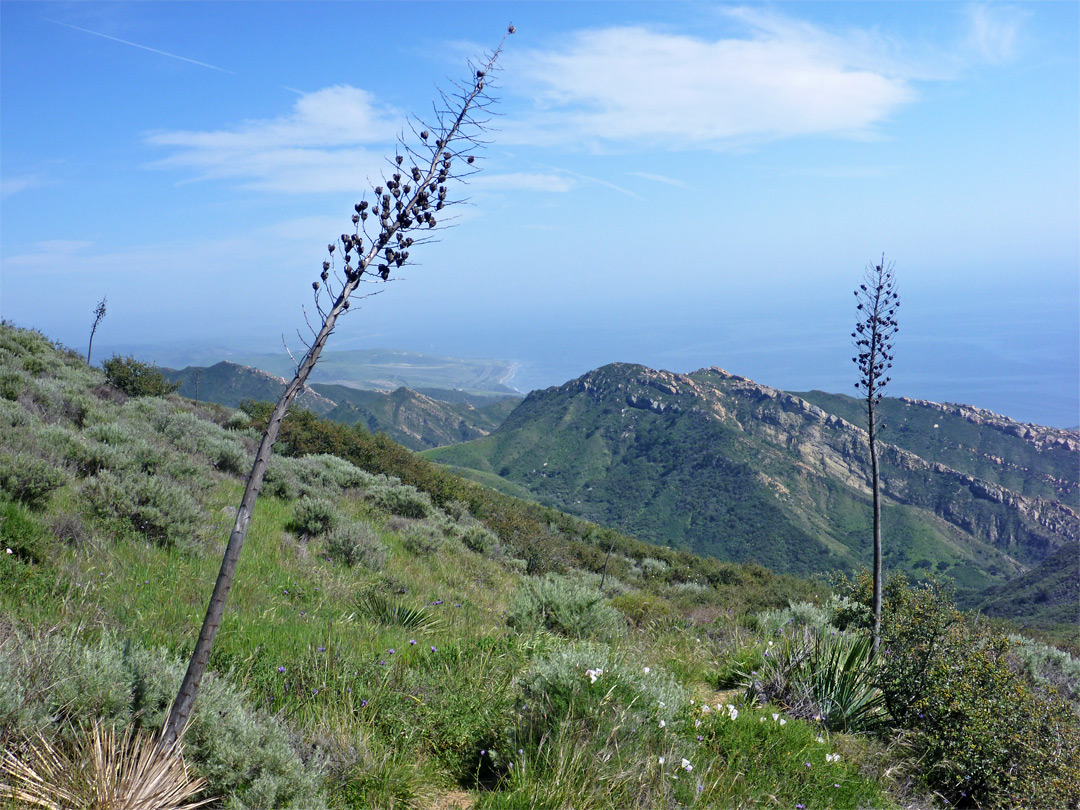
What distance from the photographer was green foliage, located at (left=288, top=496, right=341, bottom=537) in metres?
8.55

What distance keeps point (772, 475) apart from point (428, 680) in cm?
7678

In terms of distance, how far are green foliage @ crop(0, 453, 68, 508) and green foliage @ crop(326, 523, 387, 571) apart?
117 inches

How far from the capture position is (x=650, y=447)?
8812 centimetres

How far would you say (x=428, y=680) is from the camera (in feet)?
12.9

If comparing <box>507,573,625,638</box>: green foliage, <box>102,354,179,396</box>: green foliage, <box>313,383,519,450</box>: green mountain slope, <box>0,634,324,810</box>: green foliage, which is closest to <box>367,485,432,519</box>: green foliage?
<box>507,573,625,638</box>: green foliage

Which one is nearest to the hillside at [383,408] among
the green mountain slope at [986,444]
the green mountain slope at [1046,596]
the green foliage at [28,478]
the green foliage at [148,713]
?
the green mountain slope at [986,444]

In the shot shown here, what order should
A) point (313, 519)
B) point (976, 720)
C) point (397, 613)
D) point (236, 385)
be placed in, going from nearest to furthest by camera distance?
point (976, 720)
point (397, 613)
point (313, 519)
point (236, 385)

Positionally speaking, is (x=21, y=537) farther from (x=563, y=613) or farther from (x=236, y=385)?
(x=236, y=385)

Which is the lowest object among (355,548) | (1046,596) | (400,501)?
(1046,596)

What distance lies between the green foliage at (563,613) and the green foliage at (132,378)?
46.0 feet

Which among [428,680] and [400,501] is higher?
[428,680]

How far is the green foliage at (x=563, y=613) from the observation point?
601 cm

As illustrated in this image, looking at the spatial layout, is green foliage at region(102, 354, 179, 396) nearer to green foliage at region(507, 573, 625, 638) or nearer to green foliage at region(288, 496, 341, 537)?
green foliage at region(288, 496, 341, 537)

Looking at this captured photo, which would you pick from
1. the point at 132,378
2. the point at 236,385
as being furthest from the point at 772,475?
the point at 236,385
